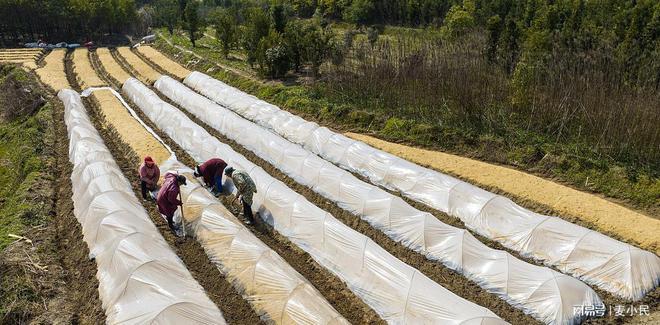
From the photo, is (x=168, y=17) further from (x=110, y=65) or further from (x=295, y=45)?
(x=295, y=45)

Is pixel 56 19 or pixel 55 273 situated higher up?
pixel 56 19

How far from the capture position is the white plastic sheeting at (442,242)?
8.38 m

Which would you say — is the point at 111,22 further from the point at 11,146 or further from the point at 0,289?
the point at 0,289

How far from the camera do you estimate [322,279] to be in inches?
385

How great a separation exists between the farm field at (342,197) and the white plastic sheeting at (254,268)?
4 centimetres

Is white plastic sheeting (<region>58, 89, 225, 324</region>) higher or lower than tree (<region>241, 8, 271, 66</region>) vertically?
lower

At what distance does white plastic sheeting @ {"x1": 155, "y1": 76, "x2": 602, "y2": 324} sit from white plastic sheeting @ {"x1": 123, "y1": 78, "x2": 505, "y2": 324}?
4.71ft

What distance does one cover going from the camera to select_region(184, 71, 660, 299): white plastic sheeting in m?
9.08

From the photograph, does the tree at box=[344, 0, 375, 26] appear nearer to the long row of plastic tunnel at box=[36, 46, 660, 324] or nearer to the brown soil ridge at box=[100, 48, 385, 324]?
the long row of plastic tunnel at box=[36, 46, 660, 324]

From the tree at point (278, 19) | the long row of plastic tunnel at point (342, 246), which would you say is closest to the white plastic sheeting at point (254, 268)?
the long row of plastic tunnel at point (342, 246)

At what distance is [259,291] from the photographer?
8727mm

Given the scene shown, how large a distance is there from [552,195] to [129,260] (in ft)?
38.9

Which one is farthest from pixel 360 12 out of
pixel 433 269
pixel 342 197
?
pixel 433 269

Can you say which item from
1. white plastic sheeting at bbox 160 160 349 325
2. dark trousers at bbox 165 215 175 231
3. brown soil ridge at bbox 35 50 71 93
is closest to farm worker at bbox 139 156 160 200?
white plastic sheeting at bbox 160 160 349 325
